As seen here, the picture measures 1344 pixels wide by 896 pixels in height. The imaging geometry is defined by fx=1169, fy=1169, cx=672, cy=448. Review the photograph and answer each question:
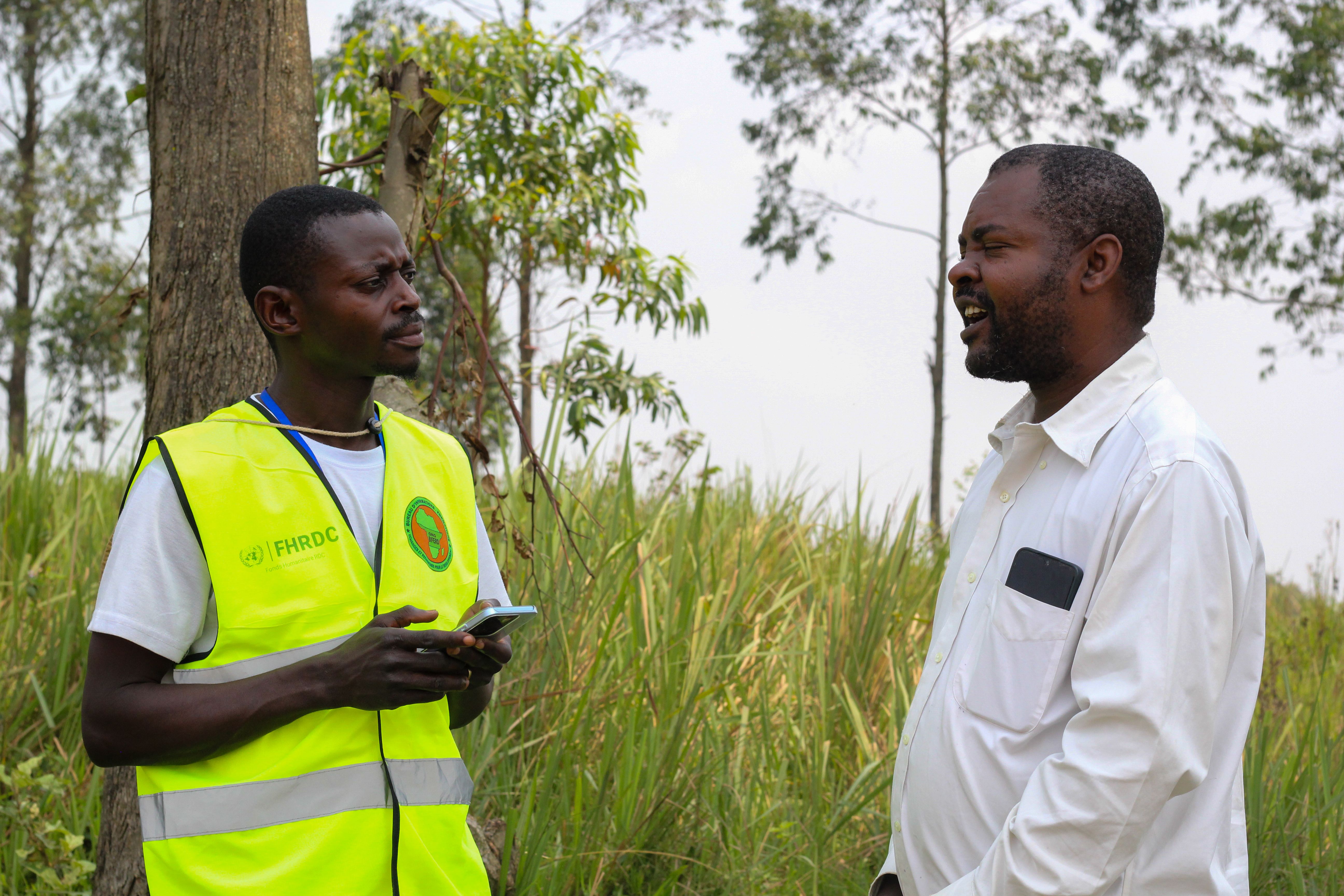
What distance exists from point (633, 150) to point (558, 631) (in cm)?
637

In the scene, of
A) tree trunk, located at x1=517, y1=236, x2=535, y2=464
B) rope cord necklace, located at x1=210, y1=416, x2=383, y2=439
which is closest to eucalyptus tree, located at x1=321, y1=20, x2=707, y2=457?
tree trunk, located at x1=517, y1=236, x2=535, y2=464

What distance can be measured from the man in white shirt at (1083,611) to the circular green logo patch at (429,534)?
0.82 meters

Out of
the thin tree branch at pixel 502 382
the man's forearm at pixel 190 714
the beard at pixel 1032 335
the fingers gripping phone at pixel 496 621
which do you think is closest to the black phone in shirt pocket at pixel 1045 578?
the beard at pixel 1032 335

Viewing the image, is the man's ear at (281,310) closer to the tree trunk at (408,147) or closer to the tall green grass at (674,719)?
the tall green grass at (674,719)

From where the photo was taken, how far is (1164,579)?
1470mm

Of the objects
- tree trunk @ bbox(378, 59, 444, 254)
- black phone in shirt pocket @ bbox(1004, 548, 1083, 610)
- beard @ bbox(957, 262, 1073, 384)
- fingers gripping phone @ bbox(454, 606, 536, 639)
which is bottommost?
fingers gripping phone @ bbox(454, 606, 536, 639)

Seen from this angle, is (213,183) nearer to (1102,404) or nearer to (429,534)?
(429,534)

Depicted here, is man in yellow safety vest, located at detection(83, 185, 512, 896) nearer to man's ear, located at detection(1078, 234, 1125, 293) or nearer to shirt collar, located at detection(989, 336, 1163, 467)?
shirt collar, located at detection(989, 336, 1163, 467)

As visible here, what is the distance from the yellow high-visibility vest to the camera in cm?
174

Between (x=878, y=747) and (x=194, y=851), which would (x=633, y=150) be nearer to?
(x=878, y=747)

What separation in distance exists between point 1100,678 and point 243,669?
4.02 feet

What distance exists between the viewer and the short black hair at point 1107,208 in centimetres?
176

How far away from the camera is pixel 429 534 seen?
6.47 feet

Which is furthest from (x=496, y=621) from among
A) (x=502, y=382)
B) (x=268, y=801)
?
(x=502, y=382)
